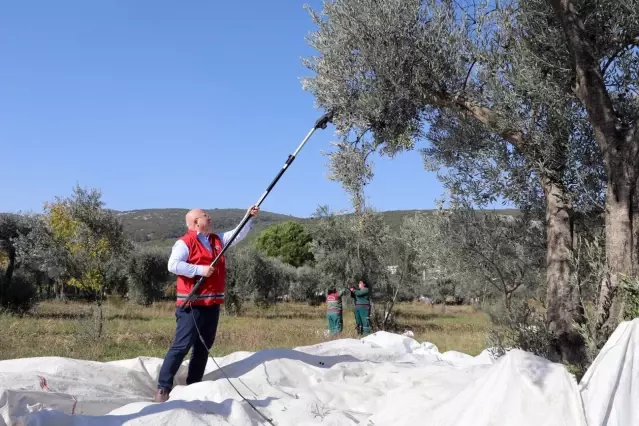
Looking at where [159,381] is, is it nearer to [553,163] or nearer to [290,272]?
[553,163]

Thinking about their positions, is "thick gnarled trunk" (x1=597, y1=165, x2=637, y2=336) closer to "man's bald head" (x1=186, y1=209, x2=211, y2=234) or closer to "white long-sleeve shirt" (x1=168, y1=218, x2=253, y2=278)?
"white long-sleeve shirt" (x1=168, y1=218, x2=253, y2=278)

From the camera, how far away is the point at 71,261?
20047 millimetres

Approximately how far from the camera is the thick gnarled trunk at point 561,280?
5.85 meters

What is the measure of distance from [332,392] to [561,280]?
2845 millimetres

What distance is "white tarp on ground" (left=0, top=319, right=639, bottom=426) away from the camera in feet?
12.0

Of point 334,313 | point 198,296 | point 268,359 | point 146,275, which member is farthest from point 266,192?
point 146,275

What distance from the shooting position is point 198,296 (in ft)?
19.0

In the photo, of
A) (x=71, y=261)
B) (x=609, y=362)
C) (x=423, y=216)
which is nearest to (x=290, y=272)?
(x=71, y=261)

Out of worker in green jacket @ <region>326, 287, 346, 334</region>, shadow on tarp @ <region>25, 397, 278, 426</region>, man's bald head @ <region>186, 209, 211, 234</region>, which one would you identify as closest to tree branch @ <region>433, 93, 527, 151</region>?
man's bald head @ <region>186, 209, 211, 234</region>

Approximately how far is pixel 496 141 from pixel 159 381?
499cm

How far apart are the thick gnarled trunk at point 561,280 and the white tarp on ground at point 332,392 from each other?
3.44 feet

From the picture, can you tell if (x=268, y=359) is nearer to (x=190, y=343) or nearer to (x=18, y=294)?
(x=190, y=343)

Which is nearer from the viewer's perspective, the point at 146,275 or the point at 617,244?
the point at 617,244

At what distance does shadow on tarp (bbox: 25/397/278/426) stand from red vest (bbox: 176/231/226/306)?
1.47m
